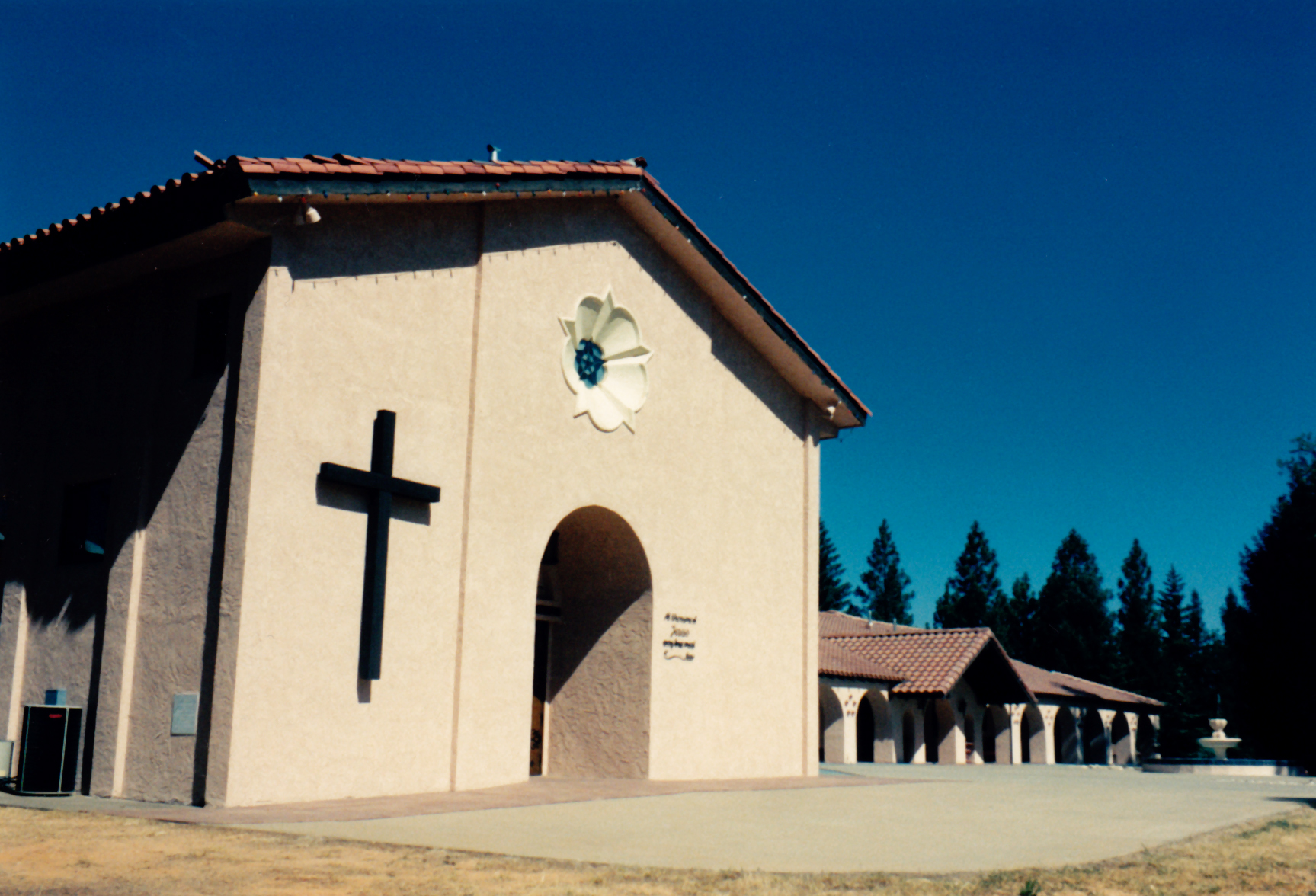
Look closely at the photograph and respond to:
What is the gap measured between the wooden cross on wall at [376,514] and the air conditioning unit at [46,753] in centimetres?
288

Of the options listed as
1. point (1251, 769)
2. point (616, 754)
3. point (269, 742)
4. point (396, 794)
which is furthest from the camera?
point (1251, 769)

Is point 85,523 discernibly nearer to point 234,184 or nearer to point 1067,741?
point 234,184

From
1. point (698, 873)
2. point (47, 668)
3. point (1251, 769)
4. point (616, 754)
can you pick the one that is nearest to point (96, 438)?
point (47, 668)

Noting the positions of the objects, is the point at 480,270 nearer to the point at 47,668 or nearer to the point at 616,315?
the point at 616,315

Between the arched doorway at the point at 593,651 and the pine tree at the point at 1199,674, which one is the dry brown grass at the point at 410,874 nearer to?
the arched doorway at the point at 593,651

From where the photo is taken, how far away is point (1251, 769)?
27.0m

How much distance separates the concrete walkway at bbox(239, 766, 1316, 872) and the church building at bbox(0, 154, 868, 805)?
2.08 m

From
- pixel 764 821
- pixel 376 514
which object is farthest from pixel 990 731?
pixel 376 514

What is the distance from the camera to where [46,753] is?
10.8m

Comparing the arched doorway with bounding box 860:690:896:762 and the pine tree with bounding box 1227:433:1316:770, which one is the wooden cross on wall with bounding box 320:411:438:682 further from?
the pine tree with bounding box 1227:433:1316:770

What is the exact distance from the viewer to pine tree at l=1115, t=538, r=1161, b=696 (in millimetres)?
57938

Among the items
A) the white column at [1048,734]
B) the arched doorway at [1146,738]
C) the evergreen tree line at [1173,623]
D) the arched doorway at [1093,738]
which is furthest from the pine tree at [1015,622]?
the white column at [1048,734]

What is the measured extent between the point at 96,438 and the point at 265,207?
140 inches

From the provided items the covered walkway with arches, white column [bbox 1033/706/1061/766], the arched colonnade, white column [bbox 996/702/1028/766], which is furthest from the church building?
white column [bbox 1033/706/1061/766]
